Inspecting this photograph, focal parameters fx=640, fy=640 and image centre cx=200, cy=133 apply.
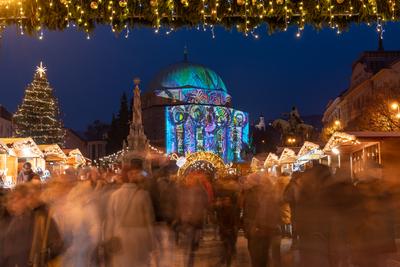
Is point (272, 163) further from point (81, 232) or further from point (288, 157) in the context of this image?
point (81, 232)

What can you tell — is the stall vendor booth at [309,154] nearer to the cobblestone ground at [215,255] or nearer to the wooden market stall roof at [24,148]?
the cobblestone ground at [215,255]

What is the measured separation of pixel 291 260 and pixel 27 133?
48010 millimetres

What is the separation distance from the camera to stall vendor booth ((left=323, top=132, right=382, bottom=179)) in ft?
61.5

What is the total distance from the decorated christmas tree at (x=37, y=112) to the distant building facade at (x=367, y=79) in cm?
2669

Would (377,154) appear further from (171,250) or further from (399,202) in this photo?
(399,202)

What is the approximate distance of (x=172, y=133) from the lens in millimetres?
94562

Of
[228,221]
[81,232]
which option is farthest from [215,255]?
[81,232]

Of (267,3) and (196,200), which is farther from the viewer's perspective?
(196,200)

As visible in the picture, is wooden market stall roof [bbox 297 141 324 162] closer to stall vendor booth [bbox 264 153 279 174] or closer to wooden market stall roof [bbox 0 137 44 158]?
stall vendor booth [bbox 264 153 279 174]

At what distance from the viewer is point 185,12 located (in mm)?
9680

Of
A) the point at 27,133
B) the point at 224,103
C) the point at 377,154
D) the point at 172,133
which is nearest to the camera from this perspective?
the point at 377,154

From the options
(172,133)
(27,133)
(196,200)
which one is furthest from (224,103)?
(196,200)

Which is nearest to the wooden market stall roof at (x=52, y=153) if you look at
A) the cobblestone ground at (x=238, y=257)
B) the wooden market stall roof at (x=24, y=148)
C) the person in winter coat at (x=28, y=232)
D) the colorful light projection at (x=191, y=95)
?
the wooden market stall roof at (x=24, y=148)

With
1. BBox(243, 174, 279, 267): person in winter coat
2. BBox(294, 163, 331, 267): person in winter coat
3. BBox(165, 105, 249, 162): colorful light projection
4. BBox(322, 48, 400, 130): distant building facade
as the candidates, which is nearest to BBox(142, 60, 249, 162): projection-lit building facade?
BBox(165, 105, 249, 162): colorful light projection
